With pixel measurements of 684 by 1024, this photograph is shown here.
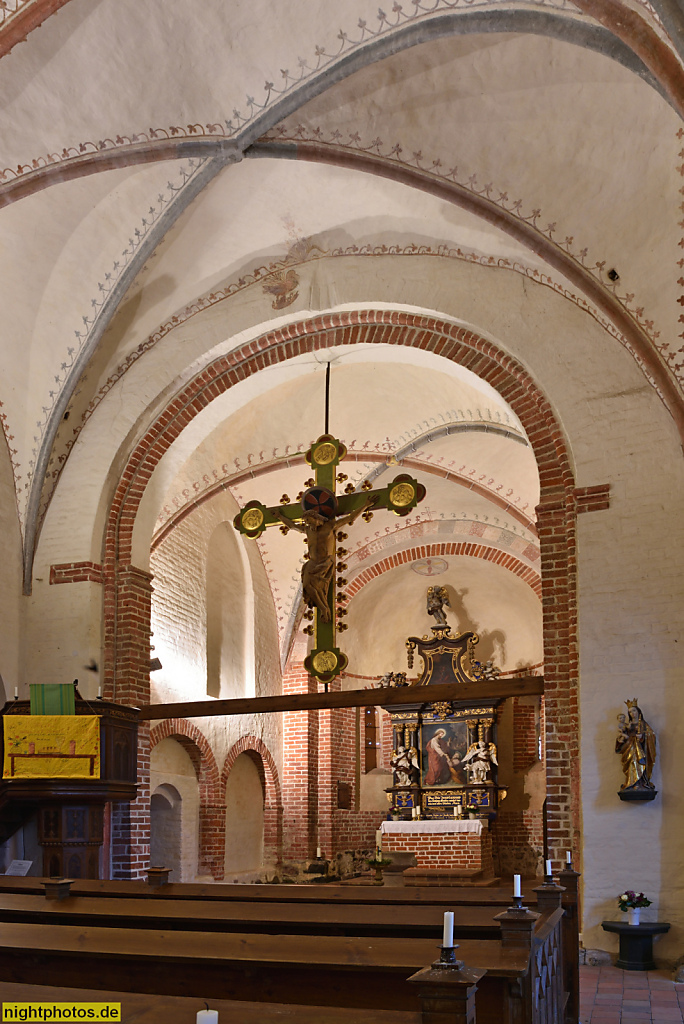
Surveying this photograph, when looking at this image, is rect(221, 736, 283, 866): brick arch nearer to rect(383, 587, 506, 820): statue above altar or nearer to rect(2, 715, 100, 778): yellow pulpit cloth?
rect(383, 587, 506, 820): statue above altar

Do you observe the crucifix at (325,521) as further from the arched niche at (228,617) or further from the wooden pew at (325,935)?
the arched niche at (228,617)

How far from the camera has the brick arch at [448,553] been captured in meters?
15.9

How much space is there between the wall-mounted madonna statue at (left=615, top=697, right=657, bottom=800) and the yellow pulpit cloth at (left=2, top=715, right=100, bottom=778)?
4.49m

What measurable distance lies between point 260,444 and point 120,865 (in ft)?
18.4

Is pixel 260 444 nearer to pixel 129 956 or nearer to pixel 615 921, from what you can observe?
pixel 615 921

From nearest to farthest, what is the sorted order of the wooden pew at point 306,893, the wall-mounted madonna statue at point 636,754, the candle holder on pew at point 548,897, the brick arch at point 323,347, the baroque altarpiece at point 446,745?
1. the candle holder on pew at point 548,897
2. the wooden pew at point 306,893
3. the wall-mounted madonna statue at point 636,754
4. the brick arch at point 323,347
5. the baroque altarpiece at point 446,745

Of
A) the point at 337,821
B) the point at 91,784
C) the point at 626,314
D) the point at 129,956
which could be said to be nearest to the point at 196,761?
the point at 337,821

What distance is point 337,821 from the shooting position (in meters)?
16.0

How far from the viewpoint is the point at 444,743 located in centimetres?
1577

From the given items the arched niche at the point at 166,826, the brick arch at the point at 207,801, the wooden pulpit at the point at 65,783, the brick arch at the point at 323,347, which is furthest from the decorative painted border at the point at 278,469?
the wooden pulpit at the point at 65,783

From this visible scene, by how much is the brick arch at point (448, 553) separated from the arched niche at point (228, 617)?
82.7 inches

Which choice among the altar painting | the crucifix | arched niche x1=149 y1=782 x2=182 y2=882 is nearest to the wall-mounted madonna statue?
the crucifix

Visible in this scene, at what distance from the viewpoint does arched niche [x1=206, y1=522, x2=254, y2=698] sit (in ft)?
47.1

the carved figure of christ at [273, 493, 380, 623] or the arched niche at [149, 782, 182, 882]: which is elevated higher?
the carved figure of christ at [273, 493, 380, 623]
